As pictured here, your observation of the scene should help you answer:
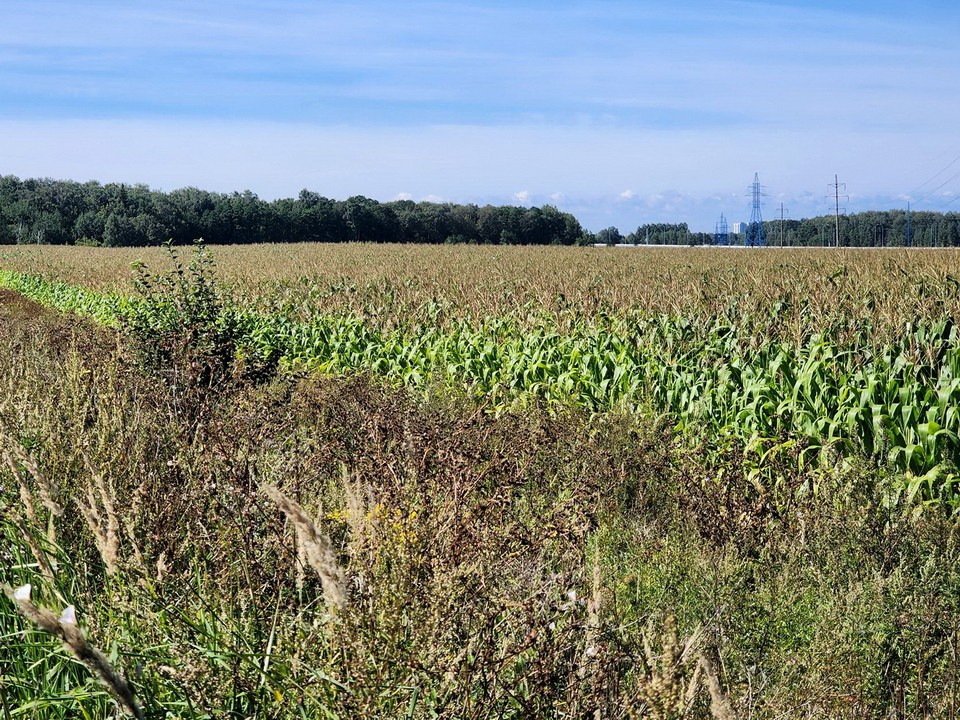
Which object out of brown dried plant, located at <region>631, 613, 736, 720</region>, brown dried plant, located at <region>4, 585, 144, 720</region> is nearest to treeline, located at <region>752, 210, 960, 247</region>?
brown dried plant, located at <region>631, 613, 736, 720</region>

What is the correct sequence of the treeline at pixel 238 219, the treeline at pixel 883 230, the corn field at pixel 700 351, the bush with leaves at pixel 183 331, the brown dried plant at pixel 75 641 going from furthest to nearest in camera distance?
the treeline at pixel 883 230
the treeline at pixel 238 219
the bush with leaves at pixel 183 331
the corn field at pixel 700 351
the brown dried plant at pixel 75 641

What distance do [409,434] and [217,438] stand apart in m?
1.32

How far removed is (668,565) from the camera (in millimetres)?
5020

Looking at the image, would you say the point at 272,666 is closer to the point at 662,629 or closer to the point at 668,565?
the point at 662,629

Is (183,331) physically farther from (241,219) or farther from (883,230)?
(883,230)

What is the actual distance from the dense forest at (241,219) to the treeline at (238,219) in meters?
0.11

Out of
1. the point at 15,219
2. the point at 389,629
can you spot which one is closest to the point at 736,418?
the point at 389,629

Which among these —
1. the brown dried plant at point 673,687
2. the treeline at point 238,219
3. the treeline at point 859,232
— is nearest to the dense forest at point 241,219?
the treeline at point 238,219

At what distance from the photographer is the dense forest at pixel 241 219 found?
9800 cm

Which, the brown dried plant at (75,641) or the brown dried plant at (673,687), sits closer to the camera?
the brown dried plant at (75,641)

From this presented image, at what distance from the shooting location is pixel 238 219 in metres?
100

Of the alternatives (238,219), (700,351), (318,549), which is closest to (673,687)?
(318,549)

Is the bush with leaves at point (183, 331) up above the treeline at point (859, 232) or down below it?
below

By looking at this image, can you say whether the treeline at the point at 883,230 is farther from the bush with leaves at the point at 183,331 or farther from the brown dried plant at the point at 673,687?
the brown dried plant at the point at 673,687
